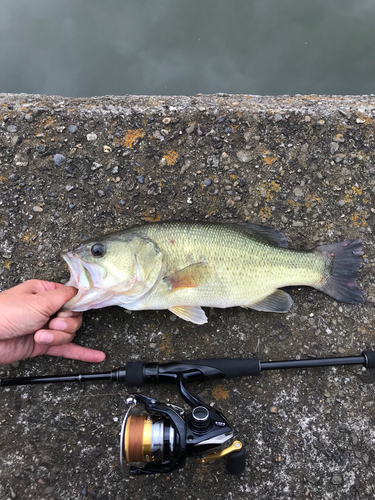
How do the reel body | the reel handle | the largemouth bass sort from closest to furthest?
the reel body, the reel handle, the largemouth bass

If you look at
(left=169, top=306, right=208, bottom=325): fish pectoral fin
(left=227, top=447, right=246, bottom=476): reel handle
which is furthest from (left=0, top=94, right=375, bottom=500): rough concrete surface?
(left=227, top=447, right=246, bottom=476): reel handle

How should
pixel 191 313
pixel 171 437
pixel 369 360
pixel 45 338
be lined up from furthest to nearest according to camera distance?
pixel 191 313 < pixel 369 360 < pixel 45 338 < pixel 171 437

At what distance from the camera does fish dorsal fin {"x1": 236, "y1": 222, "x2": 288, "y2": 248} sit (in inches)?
99.3

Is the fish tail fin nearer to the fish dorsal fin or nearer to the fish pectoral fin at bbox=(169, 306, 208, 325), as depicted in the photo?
the fish dorsal fin

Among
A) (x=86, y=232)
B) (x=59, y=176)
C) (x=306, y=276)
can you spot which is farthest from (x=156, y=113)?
(x=306, y=276)

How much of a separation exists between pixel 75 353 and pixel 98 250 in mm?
815

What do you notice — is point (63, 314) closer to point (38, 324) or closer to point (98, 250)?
point (38, 324)

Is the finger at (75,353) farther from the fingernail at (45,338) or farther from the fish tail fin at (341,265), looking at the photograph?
the fish tail fin at (341,265)

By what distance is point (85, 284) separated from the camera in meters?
2.25

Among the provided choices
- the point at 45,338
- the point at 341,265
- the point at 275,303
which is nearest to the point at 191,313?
the point at 275,303

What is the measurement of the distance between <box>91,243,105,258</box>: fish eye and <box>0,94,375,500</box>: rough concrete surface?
0.41 metres

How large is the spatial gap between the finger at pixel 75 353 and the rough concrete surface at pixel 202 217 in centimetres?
9

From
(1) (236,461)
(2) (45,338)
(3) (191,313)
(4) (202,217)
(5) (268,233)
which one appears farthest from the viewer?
(4) (202,217)

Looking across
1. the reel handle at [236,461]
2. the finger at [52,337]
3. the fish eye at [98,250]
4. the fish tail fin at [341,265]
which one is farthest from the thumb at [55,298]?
the fish tail fin at [341,265]
